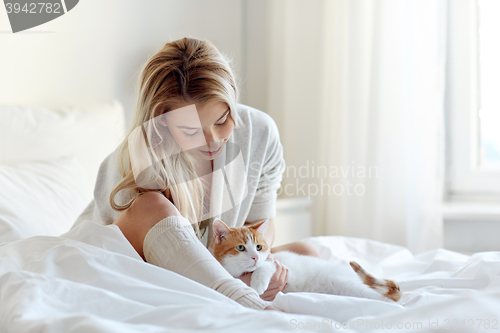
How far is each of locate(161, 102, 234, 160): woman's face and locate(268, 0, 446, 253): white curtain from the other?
1126 millimetres

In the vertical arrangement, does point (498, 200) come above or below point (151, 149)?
below

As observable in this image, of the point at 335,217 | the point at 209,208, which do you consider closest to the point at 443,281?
the point at 209,208

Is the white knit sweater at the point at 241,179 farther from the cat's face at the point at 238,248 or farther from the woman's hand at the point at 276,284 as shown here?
the woman's hand at the point at 276,284

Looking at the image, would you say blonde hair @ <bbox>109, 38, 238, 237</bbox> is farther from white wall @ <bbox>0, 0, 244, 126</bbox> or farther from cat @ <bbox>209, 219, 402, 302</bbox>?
white wall @ <bbox>0, 0, 244, 126</bbox>

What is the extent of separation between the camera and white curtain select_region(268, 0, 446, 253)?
1.85 meters

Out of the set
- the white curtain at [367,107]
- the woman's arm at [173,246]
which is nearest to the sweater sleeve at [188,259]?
the woman's arm at [173,246]

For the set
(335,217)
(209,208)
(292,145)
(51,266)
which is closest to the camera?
(51,266)

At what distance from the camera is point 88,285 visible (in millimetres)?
625

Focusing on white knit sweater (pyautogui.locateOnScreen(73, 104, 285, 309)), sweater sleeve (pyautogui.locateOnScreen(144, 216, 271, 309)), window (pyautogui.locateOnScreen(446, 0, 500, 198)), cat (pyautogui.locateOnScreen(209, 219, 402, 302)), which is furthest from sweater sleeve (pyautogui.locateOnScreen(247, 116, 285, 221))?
window (pyautogui.locateOnScreen(446, 0, 500, 198))

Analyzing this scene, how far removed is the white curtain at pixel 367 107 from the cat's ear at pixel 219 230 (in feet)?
3.80

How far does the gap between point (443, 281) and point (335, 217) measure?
1.17 m

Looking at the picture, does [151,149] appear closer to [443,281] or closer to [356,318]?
[356,318]

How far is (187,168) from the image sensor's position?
111cm

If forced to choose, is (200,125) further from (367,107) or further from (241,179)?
(367,107)
